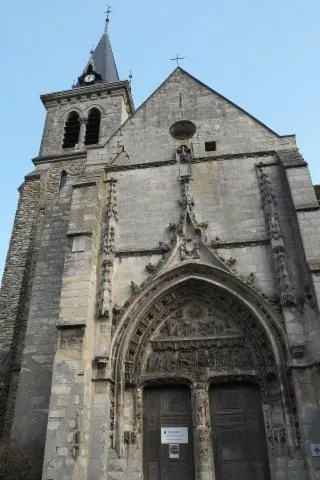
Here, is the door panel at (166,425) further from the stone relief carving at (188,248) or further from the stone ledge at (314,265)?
the stone ledge at (314,265)

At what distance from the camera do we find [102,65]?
2250cm

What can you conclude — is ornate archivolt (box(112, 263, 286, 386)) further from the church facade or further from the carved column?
the carved column

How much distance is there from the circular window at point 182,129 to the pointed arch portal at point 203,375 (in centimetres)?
381

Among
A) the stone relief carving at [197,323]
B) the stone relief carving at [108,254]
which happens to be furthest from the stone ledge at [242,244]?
the stone relief carving at [108,254]

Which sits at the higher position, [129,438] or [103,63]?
[103,63]

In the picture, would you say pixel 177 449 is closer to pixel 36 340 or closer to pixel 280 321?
pixel 280 321

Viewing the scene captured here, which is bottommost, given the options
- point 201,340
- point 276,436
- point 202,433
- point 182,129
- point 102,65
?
point 276,436

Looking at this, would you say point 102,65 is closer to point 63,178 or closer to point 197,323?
point 63,178

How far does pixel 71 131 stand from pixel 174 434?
44.6 ft

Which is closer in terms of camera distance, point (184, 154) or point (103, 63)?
point (184, 154)

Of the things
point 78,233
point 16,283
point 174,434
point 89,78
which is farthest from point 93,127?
point 174,434

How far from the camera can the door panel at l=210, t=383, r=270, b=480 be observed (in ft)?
24.4

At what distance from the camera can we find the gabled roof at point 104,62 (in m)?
21.9

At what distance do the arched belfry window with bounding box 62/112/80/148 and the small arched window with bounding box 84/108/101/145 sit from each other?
15.9 inches
